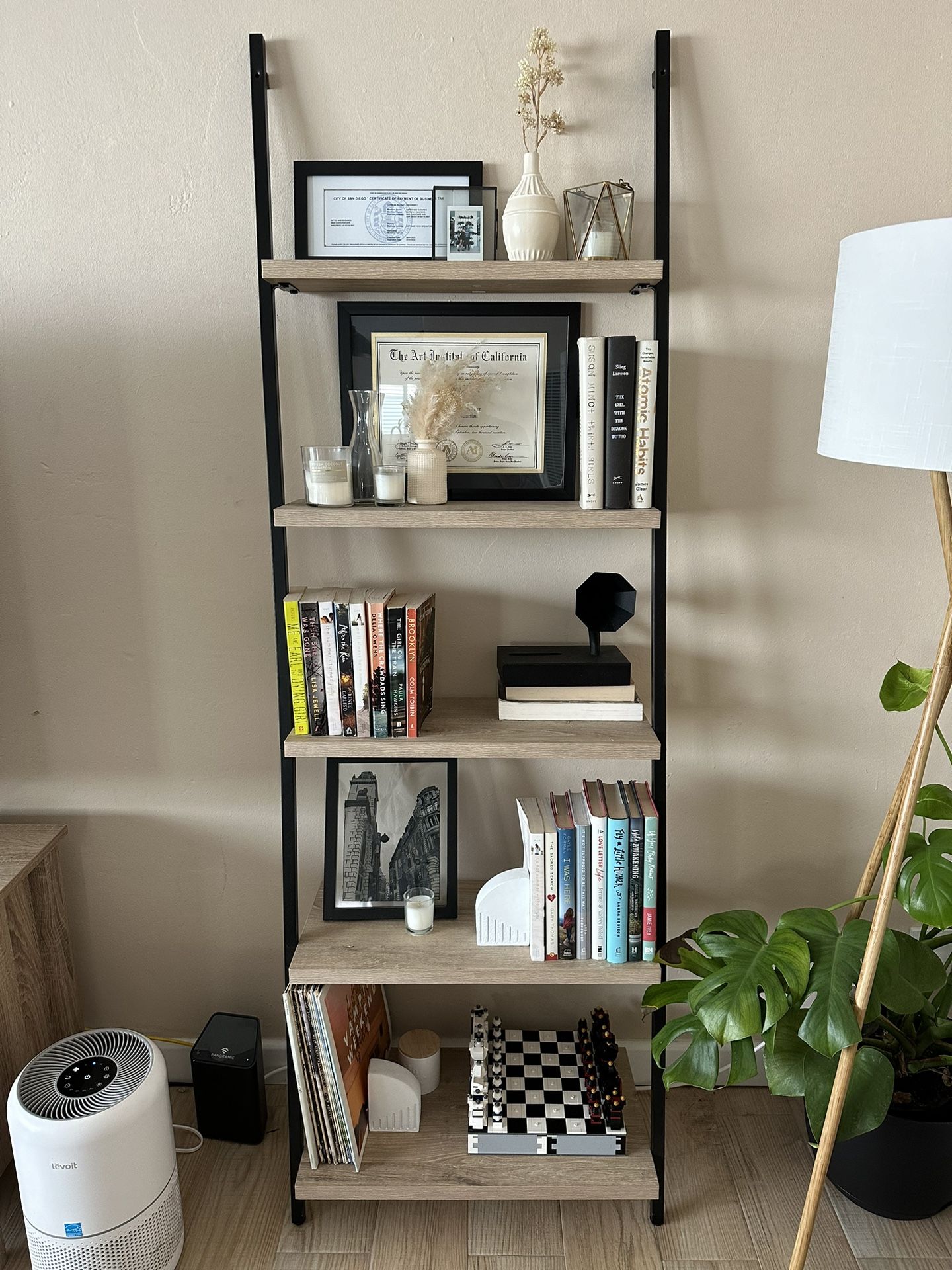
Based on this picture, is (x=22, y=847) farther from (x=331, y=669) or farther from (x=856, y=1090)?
(x=856, y=1090)

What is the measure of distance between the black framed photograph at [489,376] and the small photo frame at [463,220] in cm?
13

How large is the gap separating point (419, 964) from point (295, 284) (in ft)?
3.84

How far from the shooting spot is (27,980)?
1.77 m

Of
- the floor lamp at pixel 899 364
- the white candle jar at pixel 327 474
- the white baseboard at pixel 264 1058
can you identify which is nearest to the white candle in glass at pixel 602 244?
the floor lamp at pixel 899 364

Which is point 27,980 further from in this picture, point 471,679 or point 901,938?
point 901,938

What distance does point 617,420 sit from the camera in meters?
1.49

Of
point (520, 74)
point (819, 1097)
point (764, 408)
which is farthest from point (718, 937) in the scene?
point (520, 74)

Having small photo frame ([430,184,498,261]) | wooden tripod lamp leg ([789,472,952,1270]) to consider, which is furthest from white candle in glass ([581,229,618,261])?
wooden tripod lamp leg ([789,472,952,1270])

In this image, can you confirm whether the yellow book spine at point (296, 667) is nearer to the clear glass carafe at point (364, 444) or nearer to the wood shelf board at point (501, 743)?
the wood shelf board at point (501, 743)

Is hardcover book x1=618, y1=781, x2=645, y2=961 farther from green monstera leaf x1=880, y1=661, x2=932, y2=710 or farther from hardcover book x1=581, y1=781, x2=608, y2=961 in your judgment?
green monstera leaf x1=880, y1=661, x2=932, y2=710

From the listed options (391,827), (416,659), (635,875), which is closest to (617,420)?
(416,659)

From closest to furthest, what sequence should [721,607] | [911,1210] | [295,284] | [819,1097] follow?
1. [819,1097]
2. [295,284]
3. [911,1210]
4. [721,607]

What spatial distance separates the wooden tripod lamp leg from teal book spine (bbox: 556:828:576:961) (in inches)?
18.2

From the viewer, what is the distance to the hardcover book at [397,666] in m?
1.58
